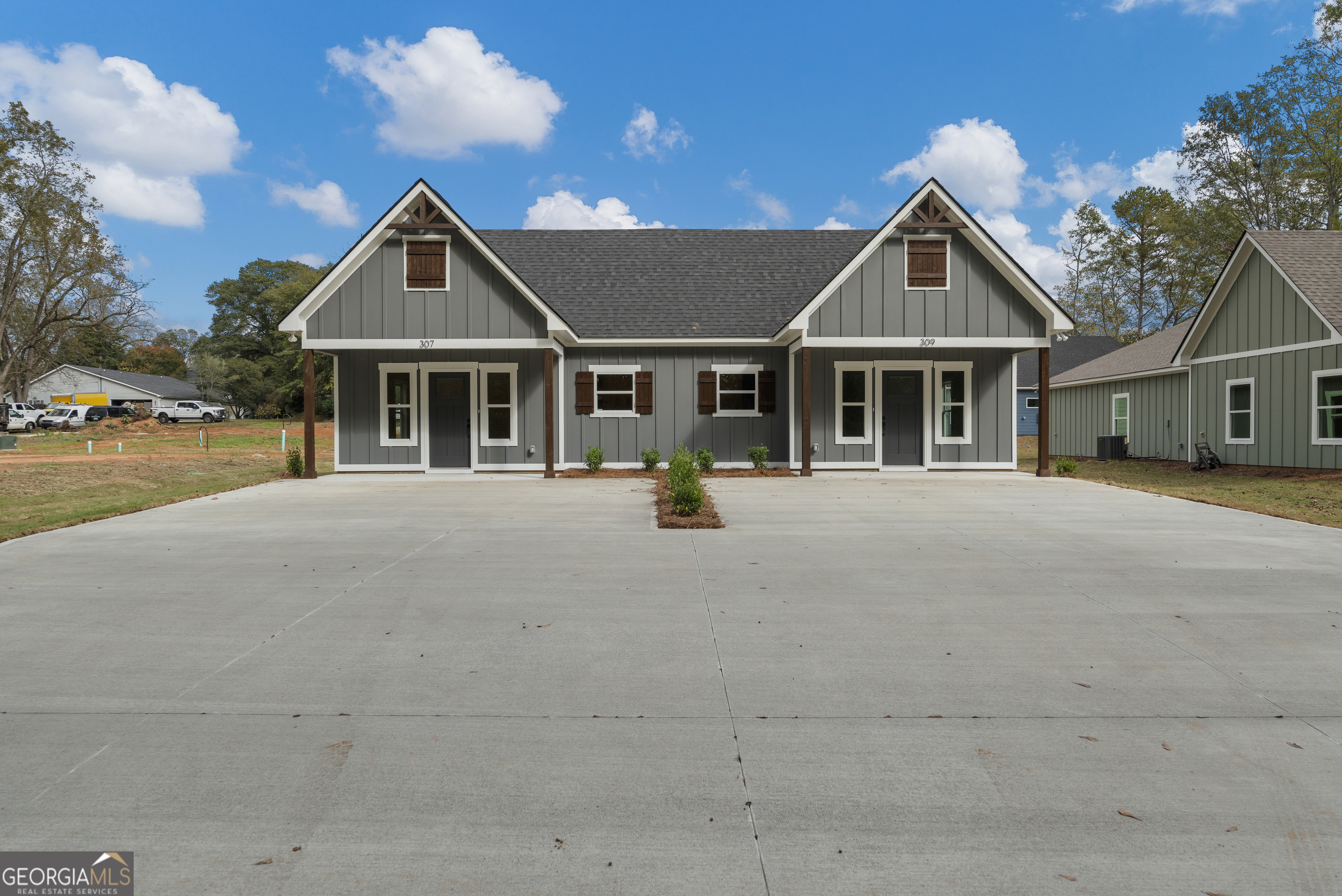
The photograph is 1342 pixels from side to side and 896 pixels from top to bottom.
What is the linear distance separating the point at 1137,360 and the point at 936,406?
1189 centimetres

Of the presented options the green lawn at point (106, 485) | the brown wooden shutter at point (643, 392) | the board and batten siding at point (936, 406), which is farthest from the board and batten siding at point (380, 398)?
the board and batten siding at point (936, 406)

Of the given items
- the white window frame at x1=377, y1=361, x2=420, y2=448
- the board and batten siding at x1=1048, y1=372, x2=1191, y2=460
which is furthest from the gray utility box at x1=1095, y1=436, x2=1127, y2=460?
the white window frame at x1=377, y1=361, x2=420, y2=448

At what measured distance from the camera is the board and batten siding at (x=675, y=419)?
1845cm

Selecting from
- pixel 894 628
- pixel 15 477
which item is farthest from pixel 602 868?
pixel 15 477

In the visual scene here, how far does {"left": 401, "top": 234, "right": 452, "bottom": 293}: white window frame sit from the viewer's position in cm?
1684

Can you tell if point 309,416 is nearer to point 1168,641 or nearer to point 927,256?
point 927,256

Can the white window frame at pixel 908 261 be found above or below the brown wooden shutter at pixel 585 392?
above

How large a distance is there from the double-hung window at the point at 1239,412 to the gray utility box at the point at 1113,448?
17.0ft

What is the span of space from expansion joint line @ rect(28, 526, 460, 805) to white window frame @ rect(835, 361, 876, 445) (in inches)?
461

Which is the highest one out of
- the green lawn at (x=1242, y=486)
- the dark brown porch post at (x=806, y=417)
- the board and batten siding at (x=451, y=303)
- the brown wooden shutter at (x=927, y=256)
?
the brown wooden shutter at (x=927, y=256)

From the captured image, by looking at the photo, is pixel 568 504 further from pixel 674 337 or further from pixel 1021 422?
pixel 1021 422

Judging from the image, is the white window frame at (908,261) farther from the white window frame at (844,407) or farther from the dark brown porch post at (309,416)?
the dark brown porch post at (309,416)

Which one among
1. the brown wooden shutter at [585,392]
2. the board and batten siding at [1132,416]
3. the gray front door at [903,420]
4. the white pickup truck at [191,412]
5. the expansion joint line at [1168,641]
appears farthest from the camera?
the white pickup truck at [191,412]

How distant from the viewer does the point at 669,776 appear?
3148 mm
